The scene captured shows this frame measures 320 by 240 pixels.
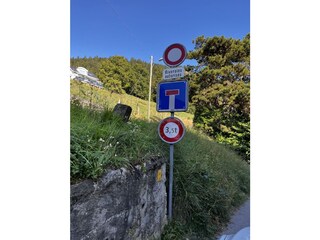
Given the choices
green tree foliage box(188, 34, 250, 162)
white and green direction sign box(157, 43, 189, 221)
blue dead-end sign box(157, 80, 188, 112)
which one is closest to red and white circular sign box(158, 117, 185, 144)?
white and green direction sign box(157, 43, 189, 221)

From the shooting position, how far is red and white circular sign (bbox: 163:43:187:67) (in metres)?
3.39

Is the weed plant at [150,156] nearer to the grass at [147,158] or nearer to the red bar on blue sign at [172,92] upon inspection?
the grass at [147,158]

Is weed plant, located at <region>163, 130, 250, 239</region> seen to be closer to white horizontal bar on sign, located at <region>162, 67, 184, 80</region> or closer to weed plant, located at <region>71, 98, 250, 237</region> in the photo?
weed plant, located at <region>71, 98, 250, 237</region>

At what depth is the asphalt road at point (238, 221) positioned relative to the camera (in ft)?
13.6

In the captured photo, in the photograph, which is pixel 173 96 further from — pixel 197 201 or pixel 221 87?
pixel 221 87

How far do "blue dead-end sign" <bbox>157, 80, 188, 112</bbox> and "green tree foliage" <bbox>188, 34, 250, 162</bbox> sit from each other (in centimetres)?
1196

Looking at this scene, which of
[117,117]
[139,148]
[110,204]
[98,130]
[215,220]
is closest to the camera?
[110,204]

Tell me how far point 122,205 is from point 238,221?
317 centimetres

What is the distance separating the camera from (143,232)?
2.75m

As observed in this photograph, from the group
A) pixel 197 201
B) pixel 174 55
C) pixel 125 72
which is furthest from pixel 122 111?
pixel 125 72
